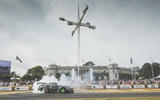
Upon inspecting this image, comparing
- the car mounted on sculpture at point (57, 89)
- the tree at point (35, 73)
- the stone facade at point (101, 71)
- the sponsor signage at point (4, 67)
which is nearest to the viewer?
the car mounted on sculpture at point (57, 89)

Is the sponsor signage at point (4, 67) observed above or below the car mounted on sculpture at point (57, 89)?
above

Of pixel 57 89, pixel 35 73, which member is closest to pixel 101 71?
pixel 35 73

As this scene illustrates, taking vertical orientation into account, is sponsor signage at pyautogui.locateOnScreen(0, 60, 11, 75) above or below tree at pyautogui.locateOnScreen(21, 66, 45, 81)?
above

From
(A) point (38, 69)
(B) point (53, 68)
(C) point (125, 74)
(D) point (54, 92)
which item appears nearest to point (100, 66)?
(C) point (125, 74)

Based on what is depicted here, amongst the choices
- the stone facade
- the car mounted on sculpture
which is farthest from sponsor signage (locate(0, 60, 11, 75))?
the stone facade

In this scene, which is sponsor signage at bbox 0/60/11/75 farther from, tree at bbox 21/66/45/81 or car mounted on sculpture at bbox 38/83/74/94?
Result: car mounted on sculpture at bbox 38/83/74/94

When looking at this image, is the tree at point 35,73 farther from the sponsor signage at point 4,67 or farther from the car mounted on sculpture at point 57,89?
the car mounted on sculpture at point 57,89

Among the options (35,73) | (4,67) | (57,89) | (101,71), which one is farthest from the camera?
(101,71)

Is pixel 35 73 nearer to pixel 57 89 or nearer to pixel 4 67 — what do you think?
pixel 4 67

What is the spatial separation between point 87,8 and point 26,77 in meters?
101

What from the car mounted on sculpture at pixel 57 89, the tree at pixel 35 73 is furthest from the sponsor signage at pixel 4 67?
the car mounted on sculpture at pixel 57 89

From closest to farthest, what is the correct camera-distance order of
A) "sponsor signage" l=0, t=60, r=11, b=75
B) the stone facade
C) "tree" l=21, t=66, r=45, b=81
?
"sponsor signage" l=0, t=60, r=11, b=75, "tree" l=21, t=66, r=45, b=81, the stone facade

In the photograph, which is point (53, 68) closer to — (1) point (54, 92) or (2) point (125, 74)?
(2) point (125, 74)

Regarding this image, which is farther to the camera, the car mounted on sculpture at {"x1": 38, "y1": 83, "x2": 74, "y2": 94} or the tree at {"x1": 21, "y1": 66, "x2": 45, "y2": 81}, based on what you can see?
the tree at {"x1": 21, "y1": 66, "x2": 45, "y2": 81}
